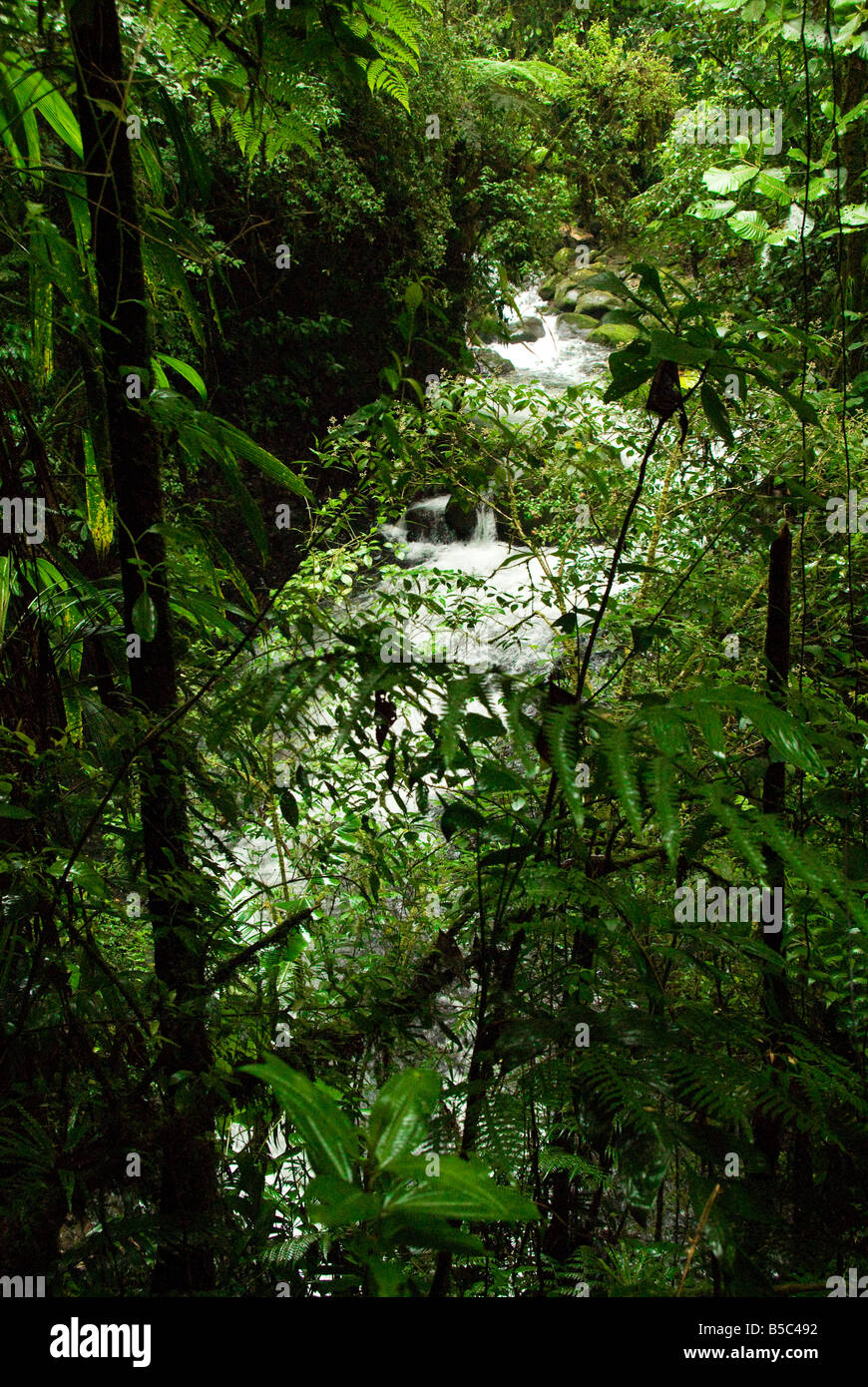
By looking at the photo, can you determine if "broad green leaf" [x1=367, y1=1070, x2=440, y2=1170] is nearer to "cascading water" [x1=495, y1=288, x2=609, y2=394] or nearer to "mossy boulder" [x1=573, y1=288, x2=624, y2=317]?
"cascading water" [x1=495, y1=288, x2=609, y2=394]

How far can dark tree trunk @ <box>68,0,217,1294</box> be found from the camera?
34.3 inches

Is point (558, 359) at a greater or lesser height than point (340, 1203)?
greater

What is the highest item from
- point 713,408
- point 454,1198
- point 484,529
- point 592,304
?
point 592,304

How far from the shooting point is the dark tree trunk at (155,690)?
0.87 metres

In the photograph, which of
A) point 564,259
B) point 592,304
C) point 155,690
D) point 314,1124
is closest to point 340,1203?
point 314,1124

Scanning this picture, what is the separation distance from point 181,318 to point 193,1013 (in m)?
4.26

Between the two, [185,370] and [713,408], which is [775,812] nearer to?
[713,408]

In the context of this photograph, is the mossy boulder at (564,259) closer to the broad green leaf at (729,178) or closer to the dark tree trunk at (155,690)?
the broad green leaf at (729,178)

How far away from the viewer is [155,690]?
1014mm

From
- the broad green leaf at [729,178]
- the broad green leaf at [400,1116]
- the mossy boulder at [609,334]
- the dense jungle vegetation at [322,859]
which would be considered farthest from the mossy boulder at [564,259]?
the broad green leaf at [400,1116]

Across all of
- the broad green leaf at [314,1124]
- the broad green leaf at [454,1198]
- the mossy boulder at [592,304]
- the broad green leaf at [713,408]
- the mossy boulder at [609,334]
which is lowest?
the broad green leaf at [454,1198]

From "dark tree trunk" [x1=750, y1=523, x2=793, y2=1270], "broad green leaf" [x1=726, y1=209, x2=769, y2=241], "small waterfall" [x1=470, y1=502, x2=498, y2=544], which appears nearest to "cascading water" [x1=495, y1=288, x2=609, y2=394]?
"small waterfall" [x1=470, y1=502, x2=498, y2=544]
